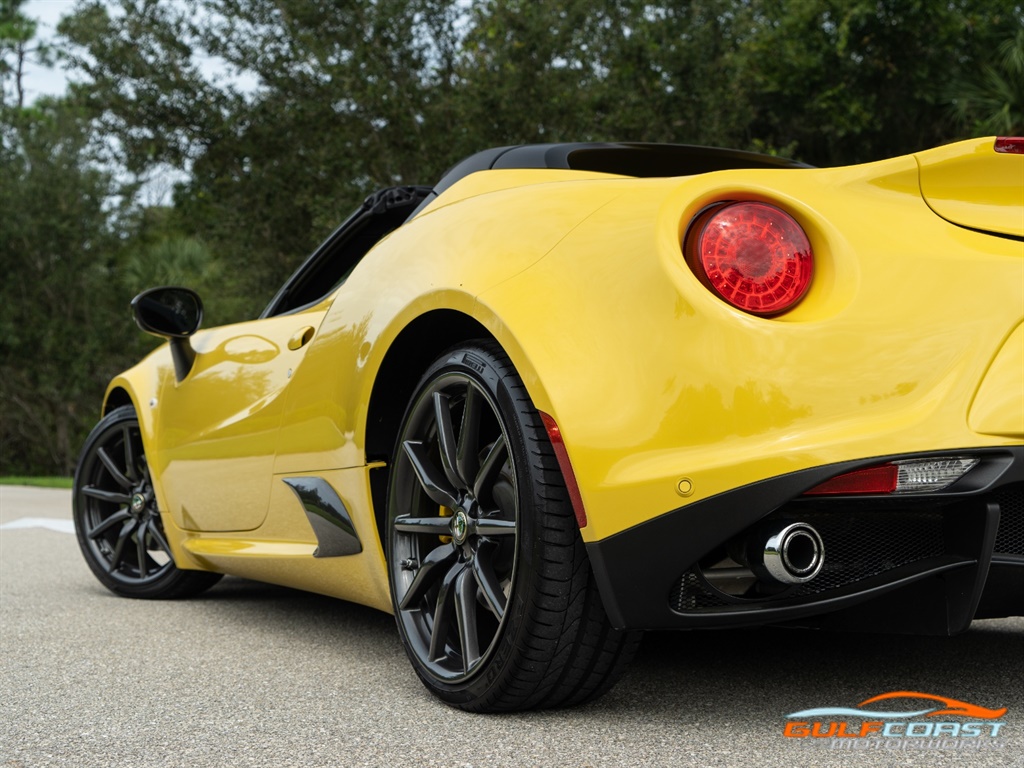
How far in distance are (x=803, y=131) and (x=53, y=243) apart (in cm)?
1510

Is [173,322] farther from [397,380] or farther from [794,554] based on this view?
[794,554]

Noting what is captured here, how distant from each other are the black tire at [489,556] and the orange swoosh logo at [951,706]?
62cm

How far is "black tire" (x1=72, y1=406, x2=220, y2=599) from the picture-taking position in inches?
181

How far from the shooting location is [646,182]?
2408mm

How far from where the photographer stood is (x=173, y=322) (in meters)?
4.40

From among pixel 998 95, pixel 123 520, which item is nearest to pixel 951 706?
pixel 123 520

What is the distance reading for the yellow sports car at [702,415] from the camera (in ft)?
6.82

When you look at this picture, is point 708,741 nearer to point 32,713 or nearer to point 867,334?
point 867,334

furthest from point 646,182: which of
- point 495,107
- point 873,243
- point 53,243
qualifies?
point 53,243

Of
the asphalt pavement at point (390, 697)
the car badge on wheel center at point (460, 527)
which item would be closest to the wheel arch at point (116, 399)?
the asphalt pavement at point (390, 697)

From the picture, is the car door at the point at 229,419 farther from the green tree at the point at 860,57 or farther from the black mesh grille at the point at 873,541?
the green tree at the point at 860,57

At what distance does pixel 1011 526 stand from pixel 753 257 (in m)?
0.68

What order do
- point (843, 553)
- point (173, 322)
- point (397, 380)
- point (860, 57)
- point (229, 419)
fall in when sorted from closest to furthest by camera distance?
point (843, 553)
point (397, 380)
point (229, 419)
point (173, 322)
point (860, 57)

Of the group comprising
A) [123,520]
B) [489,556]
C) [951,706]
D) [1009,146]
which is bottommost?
[951,706]
